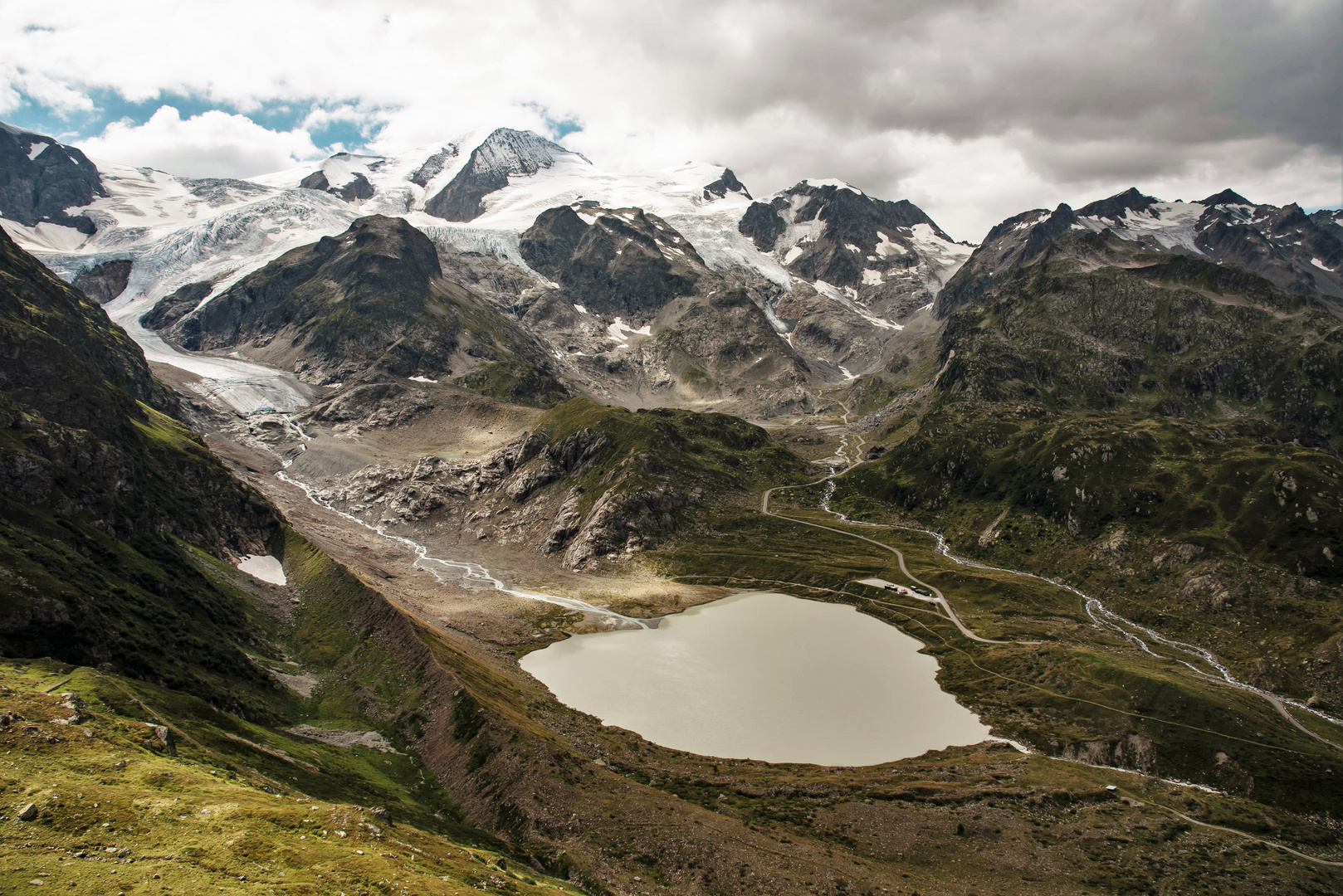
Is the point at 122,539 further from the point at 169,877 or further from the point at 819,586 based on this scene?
the point at 819,586

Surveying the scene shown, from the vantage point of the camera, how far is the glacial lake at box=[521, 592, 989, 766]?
261 feet

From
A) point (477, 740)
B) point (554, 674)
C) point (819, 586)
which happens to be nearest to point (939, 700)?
point (819, 586)

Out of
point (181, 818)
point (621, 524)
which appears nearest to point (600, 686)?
point (181, 818)

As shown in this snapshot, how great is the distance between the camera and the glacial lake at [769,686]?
79500 millimetres

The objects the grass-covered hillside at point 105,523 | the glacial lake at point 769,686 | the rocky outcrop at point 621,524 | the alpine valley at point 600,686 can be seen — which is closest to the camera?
the alpine valley at point 600,686

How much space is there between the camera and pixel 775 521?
186000mm

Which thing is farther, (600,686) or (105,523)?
(600,686)

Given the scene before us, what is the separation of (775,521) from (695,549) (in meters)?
29.2

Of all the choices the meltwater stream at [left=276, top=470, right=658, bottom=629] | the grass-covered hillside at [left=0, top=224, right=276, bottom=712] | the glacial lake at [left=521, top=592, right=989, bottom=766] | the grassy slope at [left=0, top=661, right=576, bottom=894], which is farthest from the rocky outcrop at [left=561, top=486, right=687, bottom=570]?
the grassy slope at [left=0, top=661, right=576, bottom=894]

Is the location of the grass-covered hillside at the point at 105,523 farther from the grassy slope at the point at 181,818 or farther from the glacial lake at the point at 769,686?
the glacial lake at the point at 769,686

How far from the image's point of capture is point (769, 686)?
304ft

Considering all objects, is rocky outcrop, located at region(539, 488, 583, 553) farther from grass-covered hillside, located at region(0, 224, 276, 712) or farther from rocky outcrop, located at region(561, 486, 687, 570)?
grass-covered hillside, located at region(0, 224, 276, 712)

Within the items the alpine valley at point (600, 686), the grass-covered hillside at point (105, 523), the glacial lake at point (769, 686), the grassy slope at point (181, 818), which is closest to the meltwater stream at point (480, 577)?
the alpine valley at point (600, 686)

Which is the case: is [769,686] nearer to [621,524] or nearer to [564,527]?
[621,524]
